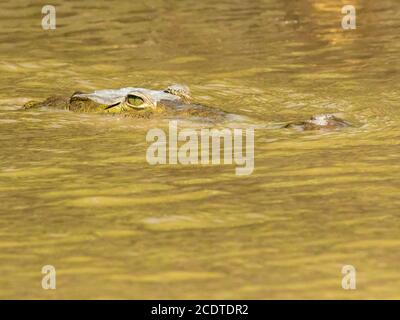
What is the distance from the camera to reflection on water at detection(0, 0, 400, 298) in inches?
227

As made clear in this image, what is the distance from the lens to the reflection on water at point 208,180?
18.9 ft

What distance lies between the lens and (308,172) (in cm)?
770

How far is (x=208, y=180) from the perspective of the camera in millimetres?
7539

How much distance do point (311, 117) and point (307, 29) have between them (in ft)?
18.8
